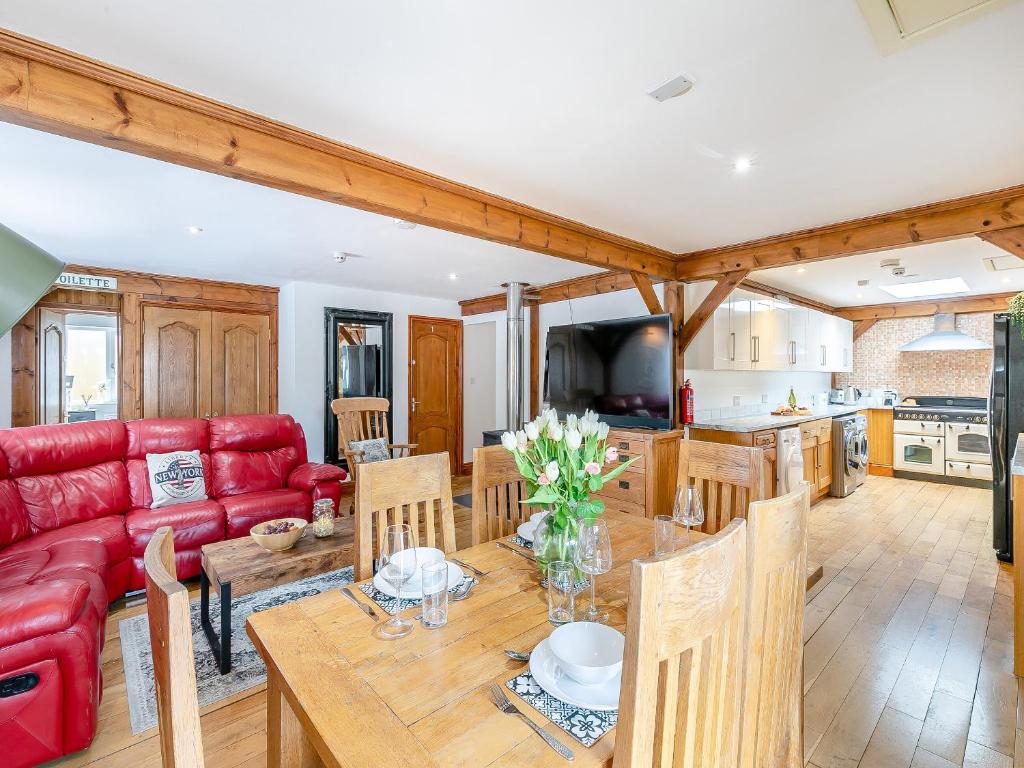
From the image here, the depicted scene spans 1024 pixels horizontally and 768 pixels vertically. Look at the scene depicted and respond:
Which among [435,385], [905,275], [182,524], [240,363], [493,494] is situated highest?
[905,275]

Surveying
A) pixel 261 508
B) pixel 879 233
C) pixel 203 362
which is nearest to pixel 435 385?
pixel 203 362

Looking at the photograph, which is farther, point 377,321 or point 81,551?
point 377,321

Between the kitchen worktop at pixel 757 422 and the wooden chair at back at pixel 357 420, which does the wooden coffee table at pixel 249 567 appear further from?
the kitchen worktop at pixel 757 422

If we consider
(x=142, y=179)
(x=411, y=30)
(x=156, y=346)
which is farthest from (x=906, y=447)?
(x=156, y=346)

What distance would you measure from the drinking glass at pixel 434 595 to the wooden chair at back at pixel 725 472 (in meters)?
1.10

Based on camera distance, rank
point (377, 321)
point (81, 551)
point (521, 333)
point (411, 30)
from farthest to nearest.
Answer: point (377, 321), point (521, 333), point (81, 551), point (411, 30)

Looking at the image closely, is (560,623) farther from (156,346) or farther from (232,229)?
(156,346)

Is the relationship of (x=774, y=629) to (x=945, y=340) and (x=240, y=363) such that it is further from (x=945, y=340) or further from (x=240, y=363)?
(x=945, y=340)

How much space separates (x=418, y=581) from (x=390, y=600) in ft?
0.31

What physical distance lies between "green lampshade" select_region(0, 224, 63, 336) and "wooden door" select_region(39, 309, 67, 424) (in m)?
3.83

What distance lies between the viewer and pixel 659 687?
2.44ft

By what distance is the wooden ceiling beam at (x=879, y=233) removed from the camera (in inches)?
105

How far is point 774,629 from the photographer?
1.10 metres

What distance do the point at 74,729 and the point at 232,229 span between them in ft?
9.35
